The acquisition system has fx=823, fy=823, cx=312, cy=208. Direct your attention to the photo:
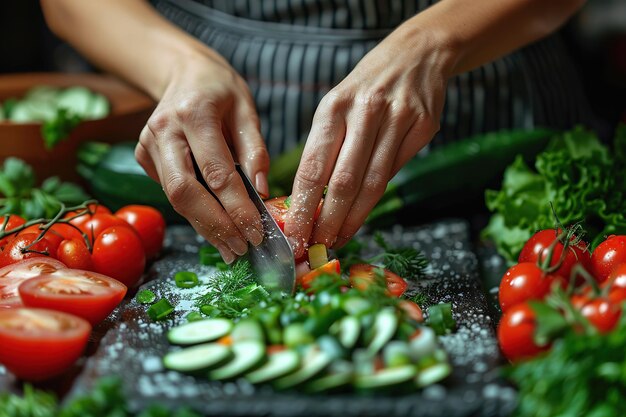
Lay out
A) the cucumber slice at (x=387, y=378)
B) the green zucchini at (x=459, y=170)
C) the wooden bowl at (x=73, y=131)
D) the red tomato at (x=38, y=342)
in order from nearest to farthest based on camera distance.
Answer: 1. the cucumber slice at (x=387, y=378)
2. the red tomato at (x=38, y=342)
3. the green zucchini at (x=459, y=170)
4. the wooden bowl at (x=73, y=131)

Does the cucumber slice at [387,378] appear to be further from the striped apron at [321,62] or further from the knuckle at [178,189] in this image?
the striped apron at [321,62]

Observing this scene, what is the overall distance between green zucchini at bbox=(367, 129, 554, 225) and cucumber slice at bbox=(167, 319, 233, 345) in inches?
37.8

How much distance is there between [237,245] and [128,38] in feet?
2.68

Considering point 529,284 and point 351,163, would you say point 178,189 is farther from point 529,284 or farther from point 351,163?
point 529,284

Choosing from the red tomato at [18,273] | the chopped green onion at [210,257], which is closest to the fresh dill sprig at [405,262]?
the chopped green onion at [210,257]

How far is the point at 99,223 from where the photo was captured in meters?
1.98

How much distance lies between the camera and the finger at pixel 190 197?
170 cm

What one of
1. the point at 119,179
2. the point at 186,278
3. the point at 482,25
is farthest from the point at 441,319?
the point at 119,179

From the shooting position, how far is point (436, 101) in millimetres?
1757

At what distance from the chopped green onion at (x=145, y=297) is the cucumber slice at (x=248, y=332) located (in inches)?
16.9

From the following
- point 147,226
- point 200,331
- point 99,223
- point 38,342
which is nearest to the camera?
point 38,342

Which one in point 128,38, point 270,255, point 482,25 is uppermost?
point 482,25

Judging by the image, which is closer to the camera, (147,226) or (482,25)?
(482,25)

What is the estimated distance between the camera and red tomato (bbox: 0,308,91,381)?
1.35 m
